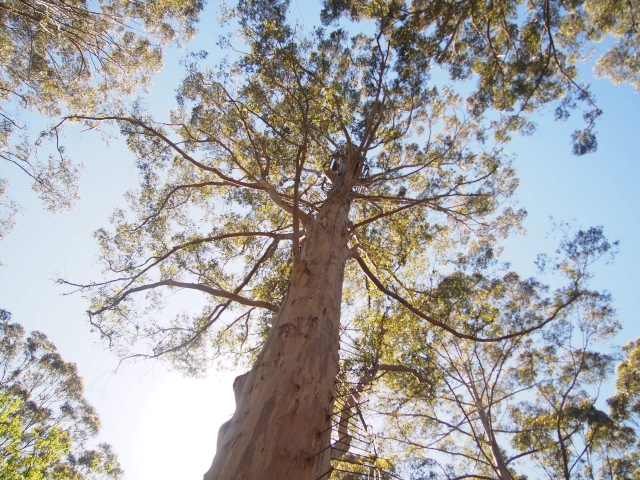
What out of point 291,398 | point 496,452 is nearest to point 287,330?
point 291,398

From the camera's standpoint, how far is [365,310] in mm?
8188

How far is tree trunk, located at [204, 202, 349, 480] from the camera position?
1573mm

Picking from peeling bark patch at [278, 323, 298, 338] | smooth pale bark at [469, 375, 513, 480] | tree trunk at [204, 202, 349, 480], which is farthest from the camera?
smooth pale bark at [469, 375, 513, 480]

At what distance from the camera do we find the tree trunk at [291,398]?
1573 mm

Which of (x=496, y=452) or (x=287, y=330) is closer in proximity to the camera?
(x=287, y=330)

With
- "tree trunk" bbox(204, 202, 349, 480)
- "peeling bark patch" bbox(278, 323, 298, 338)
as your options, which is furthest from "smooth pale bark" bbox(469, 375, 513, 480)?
"peeling bark patch" bbox(278, 323, 298, 338)

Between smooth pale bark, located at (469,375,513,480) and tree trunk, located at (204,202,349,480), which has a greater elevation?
smooth pale bark, located at (469,375,513,480)

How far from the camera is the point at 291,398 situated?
1882 millimetres

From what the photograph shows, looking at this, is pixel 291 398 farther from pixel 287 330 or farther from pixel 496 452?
pixel 496 452

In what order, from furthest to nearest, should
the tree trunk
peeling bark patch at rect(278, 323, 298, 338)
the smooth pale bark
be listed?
1. the smooth pale bark
2. peeling bark patch at rect(278, 323, 298, 338)
3. the tree trunk

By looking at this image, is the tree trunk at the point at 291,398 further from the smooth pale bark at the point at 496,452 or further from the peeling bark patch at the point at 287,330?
the smooth pale bark at the point at 496,452

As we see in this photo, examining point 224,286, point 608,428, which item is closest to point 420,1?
point 224,286

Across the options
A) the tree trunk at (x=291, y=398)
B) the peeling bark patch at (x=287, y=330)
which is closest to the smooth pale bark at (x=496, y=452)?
the tree trunk at (x=291, y=398)

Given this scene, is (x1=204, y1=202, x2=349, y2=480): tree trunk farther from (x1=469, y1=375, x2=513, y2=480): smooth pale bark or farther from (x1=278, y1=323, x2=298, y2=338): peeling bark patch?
(x1=469, y1=375, x2=513, y2=480): smooth pale bark
